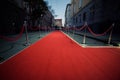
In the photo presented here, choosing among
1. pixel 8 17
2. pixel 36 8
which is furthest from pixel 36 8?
pixel 8 17

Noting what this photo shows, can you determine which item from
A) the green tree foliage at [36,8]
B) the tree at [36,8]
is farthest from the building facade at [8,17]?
the green tree foliage at [36,8]

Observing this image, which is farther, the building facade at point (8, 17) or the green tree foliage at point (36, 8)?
the green tree foliage at point (36, 8)

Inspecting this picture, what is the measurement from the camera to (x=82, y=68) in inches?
134


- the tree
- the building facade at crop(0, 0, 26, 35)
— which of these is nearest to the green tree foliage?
the tree

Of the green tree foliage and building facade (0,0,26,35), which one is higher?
the green tree foliage

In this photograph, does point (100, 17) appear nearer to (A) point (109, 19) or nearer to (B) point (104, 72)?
(A) point (109, 19)

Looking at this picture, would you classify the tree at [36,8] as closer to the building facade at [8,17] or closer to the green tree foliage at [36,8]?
the green tree foliage at [36,8]

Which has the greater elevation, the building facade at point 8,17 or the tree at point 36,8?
the tree at point 36,8

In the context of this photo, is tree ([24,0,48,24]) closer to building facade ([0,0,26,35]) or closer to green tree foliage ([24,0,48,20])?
green tree foliage ([24,0,48,20])

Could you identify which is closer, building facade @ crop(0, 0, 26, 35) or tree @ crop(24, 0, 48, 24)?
building facade @ crop(0, 0, 26, 35)

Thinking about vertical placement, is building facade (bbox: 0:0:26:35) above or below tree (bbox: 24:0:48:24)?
below

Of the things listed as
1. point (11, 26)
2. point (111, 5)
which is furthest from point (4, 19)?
point (111, 5)

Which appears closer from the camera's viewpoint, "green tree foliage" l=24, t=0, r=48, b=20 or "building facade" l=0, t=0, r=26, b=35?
"building facade" l=0, t=0, r=26, b=35

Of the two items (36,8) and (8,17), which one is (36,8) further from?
(8,17)
